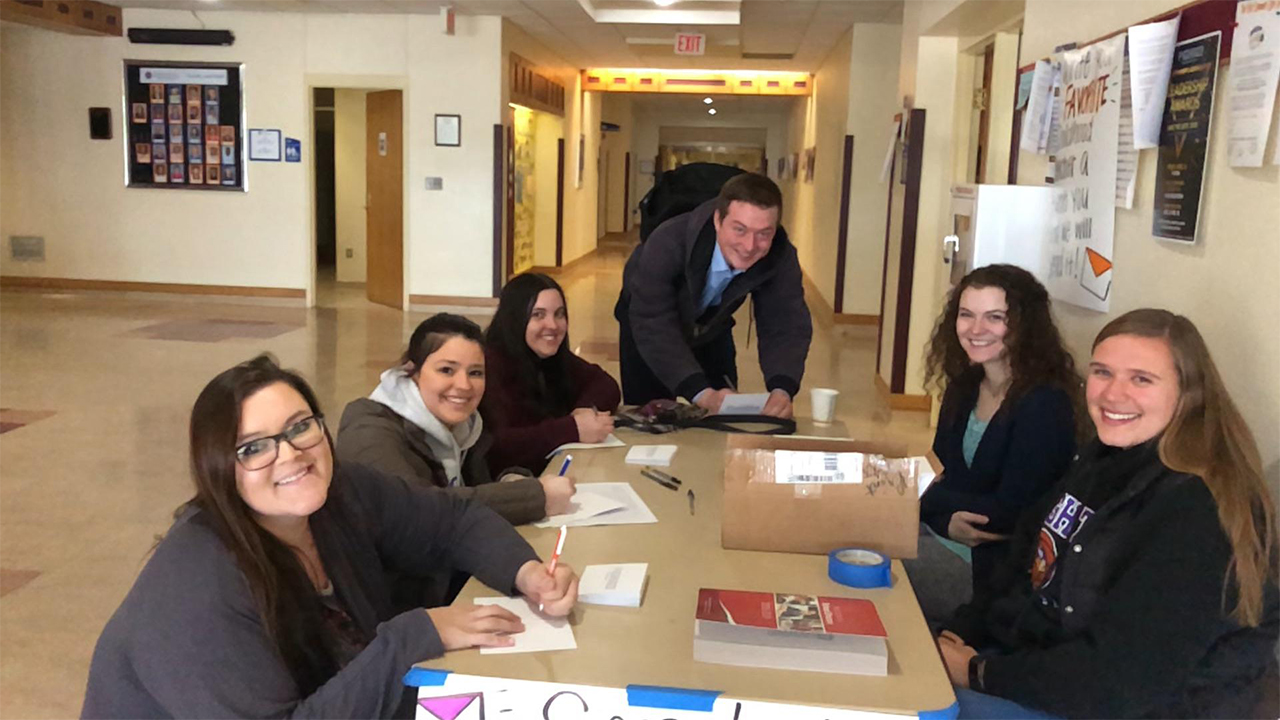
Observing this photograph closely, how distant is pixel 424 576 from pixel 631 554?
529 millimetres

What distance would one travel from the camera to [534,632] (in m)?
1.56

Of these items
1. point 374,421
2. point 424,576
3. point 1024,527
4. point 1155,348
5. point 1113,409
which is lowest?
point 424,576

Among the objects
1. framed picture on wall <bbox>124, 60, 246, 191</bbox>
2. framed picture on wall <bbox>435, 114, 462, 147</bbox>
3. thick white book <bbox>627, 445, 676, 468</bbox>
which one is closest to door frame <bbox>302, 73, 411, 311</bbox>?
framed picture on wall <bbox>435, 114, 462, 147</bbox>

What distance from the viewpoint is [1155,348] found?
173 centimetres

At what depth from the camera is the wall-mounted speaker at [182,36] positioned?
30.6ft

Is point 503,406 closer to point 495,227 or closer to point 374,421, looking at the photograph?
point 374,421

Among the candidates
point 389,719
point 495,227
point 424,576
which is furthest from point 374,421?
point 495,227

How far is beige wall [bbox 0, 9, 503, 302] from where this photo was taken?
9.30m

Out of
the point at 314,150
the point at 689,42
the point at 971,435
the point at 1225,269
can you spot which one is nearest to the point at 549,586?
the point at 971,435

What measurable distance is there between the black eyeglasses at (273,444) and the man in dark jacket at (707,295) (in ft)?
5.34

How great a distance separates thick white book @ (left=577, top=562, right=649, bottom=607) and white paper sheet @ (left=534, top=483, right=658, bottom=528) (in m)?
0.24

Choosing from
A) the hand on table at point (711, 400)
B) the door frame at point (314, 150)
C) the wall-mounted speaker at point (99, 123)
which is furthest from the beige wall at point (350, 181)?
the hand on table at point (711, 400)

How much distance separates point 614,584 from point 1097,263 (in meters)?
1.74

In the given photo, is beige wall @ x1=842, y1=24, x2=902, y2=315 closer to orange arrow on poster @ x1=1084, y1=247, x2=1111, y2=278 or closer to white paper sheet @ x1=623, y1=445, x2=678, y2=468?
orange arrow on poster @ x1=1084, y1=247, x2=1111, y2=278
